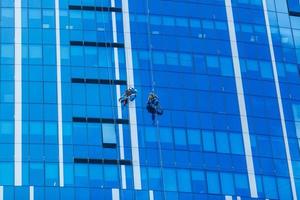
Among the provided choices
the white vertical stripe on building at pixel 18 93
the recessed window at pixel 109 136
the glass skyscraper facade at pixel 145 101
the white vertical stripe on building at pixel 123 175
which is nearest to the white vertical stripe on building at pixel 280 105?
the glass skyscraper facade at pixel 145 101

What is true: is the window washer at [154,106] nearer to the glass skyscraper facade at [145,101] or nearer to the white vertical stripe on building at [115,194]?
the glass skyscraper facade at [145,101]

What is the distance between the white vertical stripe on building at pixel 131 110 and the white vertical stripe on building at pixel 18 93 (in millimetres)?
12031

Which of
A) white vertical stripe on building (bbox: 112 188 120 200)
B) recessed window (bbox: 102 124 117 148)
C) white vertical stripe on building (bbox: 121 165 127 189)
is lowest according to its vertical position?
white vertical stripe on building (bbox: 112 188 120 200)

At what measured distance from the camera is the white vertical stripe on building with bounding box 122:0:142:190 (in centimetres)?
14312

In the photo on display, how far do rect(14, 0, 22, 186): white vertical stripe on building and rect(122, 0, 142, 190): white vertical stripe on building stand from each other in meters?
12.0

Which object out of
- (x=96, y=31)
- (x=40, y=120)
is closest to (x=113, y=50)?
(x=96, y=31)

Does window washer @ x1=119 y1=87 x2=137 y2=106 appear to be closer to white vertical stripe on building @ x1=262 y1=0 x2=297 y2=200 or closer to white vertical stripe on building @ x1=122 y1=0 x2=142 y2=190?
white vertical stripe on building @ x1=122 y1=0 x2=142 y2=190

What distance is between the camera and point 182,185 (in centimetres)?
14362

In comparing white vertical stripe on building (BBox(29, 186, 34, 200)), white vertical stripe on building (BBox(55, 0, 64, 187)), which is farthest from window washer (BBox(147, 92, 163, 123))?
white vertical stripe on building (BBox(29, 186, 34, 200))

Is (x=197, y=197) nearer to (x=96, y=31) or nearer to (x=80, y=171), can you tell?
(x=80, y=171)

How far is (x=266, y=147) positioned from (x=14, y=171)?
2866 centimetres

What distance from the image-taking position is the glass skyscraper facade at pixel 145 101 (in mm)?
142625

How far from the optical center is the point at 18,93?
145 m

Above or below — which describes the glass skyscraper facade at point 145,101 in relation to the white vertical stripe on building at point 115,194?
above
